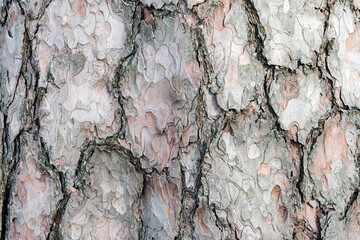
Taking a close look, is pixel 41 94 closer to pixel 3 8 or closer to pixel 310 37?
pixel 3 8

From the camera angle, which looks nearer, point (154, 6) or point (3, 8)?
point (154, 6)

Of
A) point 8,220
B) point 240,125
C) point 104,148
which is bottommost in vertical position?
point 8,220

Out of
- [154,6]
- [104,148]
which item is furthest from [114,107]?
[154,6]

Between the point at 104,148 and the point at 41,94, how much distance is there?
16 centimetres

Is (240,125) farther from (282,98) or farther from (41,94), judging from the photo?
(41,94)

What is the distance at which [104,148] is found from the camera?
83cm

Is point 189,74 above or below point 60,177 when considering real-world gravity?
above

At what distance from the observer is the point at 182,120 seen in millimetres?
805

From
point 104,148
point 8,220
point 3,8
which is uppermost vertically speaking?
point 3,8

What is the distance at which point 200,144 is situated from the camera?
81 centimetres

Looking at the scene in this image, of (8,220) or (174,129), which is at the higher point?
(174,129)

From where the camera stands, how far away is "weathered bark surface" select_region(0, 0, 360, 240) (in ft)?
2.65

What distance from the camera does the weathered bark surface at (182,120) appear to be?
0.81 m

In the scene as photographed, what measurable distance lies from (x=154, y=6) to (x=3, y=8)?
0.34 m
